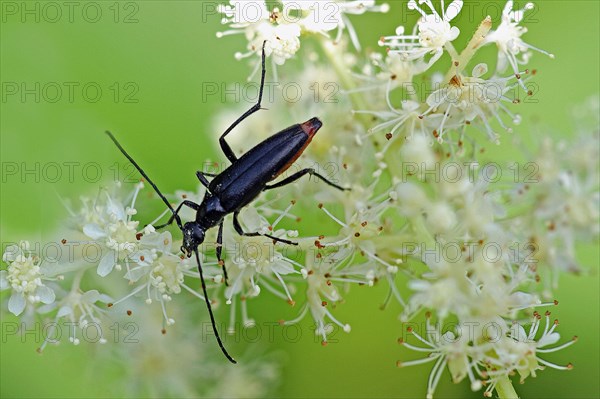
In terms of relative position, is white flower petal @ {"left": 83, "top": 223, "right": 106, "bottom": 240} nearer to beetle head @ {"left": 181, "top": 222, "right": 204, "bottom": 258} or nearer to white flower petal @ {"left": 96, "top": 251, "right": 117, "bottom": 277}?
white flower petal @ {"left": 96, "top": 251, "right": 117, "bottom": 277}

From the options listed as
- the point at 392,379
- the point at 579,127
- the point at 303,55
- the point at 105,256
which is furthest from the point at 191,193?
the point at 579,127

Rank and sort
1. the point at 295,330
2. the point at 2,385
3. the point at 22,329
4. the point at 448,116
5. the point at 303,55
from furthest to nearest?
the point at 303,55 < the point at 295,330 < the point at 2,385 < the point at 22,329 < the point at 448,116

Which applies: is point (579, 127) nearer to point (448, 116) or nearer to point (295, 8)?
point (448, 116)

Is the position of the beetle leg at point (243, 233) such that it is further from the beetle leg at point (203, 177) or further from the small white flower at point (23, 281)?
the small white flower at point (23, 281)

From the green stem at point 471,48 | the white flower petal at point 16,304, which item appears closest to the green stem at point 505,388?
the green stem at point 471,48

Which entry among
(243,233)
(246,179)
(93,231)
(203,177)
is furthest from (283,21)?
(93,231)

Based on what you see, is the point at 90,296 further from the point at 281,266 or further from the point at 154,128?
the point at 154,128
